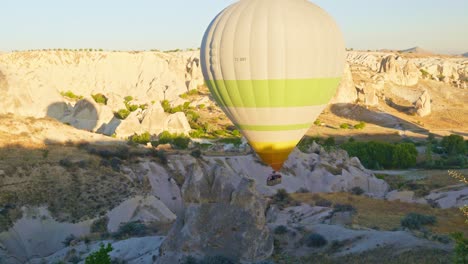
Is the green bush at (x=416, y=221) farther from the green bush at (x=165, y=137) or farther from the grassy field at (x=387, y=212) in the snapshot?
the green bush at (x=165, y=137)

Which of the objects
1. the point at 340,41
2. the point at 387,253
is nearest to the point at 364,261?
the point at 387,253

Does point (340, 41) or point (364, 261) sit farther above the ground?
point (340, 41)

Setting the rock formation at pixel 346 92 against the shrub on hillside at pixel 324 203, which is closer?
the shrub on hillside at pixel 324 203

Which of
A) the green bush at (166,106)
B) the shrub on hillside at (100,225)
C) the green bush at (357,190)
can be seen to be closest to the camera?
the shrub on hillside at (100,225)

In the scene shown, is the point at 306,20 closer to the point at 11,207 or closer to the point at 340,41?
the point at 340,41

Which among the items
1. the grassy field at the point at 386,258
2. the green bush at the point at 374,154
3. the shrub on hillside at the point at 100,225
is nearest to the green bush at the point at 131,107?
the green bush at the point at 374,154

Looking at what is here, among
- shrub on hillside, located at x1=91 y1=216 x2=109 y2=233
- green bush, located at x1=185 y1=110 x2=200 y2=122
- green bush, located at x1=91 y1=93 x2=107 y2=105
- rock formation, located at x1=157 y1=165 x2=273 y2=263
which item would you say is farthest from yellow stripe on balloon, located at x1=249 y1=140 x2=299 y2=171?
green bush, located at x1=91 y1=93 x2=107 y2=105
